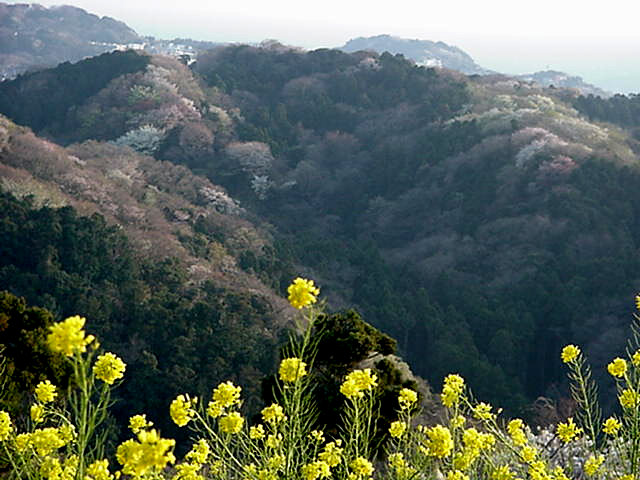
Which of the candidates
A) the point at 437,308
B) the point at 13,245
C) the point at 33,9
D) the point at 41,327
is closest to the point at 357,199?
the point at 437,308

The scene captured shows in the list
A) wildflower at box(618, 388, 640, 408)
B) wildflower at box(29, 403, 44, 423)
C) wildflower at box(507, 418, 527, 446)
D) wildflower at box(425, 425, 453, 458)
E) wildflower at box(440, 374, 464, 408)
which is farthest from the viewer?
wildflower at box(507, 418, 527, 446)

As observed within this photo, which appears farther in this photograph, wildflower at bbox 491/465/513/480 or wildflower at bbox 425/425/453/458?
wildflower at bbox 491/465/513/480

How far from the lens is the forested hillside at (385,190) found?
17609 mm

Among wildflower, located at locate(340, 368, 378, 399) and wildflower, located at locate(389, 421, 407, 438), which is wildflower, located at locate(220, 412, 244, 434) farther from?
wildflower, located at locate(389, 421, 407, 438)

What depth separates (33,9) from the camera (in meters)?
73.7

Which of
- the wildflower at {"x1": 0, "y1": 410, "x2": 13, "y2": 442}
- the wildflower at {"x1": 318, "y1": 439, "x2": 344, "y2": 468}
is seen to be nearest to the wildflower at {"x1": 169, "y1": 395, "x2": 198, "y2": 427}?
the wildflower at {"x1": 318, "y1": 439, "x2": 344, "y2": 468}

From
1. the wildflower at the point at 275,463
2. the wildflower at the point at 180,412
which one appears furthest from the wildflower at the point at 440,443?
the wildflower at the point at 180,412

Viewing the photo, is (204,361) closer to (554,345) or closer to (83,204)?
(83,204)

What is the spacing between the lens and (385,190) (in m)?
27.2

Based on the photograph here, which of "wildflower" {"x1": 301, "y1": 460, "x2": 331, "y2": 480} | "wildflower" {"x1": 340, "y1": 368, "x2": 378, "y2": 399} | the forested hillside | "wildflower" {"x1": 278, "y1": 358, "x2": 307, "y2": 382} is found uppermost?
"wildflower" {"x1": 278, "y1": 358, "x2": 307, "y2": 382}

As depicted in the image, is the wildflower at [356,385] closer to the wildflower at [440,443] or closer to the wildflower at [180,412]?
the wildflower at [440,443]

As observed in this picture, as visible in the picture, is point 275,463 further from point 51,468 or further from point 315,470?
point 51,468

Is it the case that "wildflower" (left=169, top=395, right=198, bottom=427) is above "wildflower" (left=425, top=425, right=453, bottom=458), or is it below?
below

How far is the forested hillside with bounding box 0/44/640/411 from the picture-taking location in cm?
1761
